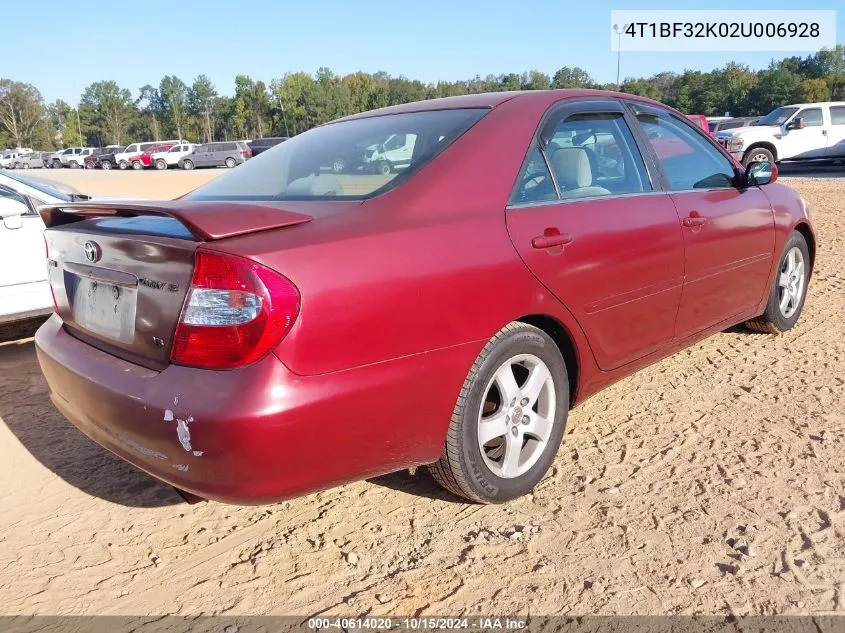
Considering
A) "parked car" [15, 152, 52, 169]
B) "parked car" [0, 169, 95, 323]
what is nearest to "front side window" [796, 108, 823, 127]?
"parked car" [0, 169, 95, 323]

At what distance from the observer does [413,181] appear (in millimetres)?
2328

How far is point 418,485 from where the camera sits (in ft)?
9.27

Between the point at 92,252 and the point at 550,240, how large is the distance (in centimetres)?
165

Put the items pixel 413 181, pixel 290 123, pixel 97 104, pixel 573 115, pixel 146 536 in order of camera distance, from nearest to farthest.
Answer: pixel 413 181 → pixel 146 536 → pixel 573 115 → pixel 290 123 → pixel 97 104

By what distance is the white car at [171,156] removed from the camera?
45344 mm

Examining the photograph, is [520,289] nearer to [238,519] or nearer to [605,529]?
[605,529]

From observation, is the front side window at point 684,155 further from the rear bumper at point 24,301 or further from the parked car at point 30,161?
the parked car at point 30,161

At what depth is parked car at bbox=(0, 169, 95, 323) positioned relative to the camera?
14.8ft

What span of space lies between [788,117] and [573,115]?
663 inches

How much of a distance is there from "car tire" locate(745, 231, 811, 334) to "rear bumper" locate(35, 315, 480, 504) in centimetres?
291

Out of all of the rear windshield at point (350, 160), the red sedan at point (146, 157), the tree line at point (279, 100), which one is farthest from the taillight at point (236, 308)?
the tree line at point (279, 100)

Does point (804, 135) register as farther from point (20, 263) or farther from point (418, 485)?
point (20, 263)

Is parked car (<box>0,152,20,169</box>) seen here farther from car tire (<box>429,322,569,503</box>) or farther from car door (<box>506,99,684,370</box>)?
car tire (<box>429,322,569,503</box>)

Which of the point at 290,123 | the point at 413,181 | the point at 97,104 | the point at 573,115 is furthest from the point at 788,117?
the point at 97,104
